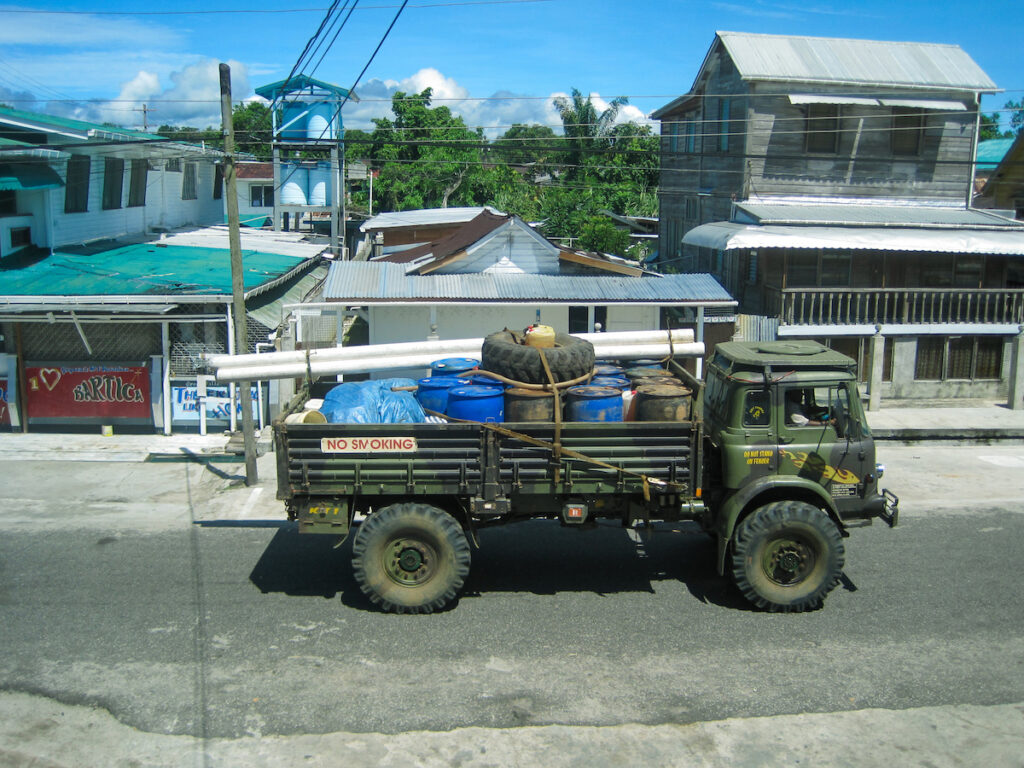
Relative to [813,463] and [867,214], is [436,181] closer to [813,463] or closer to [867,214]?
[867,214]

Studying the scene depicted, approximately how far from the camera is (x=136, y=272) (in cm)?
1669

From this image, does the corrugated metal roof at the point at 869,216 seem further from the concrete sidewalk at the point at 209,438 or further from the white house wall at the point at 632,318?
the concrete sidewalk at the point at 209,438

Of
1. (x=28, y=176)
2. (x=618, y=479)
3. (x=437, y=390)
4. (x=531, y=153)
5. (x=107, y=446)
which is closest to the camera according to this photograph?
(x=618, y=479)

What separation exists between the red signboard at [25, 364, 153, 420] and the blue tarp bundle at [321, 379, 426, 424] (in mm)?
7954

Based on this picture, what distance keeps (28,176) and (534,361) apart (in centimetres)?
1232

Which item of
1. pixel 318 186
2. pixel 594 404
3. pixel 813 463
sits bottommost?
pixel 813 463

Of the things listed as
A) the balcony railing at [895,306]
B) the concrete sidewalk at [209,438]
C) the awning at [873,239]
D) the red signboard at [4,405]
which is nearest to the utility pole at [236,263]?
the concrete sidewalk at [209,438]

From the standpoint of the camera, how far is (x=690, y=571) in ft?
32.5

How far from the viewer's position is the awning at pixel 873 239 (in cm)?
1803

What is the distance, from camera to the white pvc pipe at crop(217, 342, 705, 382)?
9883 mm

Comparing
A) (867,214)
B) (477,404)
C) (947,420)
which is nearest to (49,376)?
(477,404)

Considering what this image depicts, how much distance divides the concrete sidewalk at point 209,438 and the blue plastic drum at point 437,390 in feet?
21.7

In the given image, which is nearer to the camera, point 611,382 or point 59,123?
point 611,382

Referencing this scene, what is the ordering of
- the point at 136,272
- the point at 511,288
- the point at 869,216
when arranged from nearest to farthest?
the point at 511,288 → the point at 136,272 → the point at 869,216
